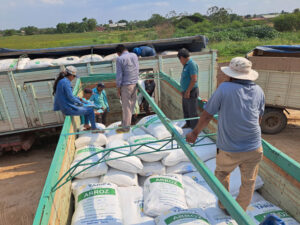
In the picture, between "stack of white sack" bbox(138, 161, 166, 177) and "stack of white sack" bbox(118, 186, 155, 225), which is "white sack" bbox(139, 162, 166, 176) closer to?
"stack of white sack" bbox(138, 161, 166, 177)

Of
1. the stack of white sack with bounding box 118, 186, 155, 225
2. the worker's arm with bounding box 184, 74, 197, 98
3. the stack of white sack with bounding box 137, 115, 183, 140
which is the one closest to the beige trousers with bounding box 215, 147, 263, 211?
the stack of white sack with bounding box 118, 186, 155, 225

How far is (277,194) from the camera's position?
2.52 m

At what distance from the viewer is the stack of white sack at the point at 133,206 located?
239 cm

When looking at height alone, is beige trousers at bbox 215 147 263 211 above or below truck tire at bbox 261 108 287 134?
above

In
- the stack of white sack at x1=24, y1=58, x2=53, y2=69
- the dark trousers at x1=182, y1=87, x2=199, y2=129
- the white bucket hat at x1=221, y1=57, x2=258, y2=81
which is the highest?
the white bucket hat at x1=221, y1=57, x2=258, y2=81

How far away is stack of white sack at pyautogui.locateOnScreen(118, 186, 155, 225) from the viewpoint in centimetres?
239

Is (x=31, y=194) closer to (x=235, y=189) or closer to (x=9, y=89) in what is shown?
(x=9, y=89)

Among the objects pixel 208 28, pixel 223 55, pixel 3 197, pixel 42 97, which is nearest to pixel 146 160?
pixel 3 197

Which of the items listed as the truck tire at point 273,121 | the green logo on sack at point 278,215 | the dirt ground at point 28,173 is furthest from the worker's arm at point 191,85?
the truck tire at point 273,121

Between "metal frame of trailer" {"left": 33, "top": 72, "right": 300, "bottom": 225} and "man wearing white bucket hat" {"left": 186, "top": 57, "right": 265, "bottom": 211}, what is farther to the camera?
"man wearing white bucket hat" {"left": 186, "top": 57, "right": 265, "bottom": 211}

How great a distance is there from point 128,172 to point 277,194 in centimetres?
183

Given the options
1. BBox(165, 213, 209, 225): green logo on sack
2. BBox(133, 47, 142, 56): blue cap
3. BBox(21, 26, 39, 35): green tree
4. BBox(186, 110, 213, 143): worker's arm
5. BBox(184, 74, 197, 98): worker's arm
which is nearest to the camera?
BBox(186, 110, 213, 143): worker's arm

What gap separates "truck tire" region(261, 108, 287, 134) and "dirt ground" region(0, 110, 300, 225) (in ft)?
0.60

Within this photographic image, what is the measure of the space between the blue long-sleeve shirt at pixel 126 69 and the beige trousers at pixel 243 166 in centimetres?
246
